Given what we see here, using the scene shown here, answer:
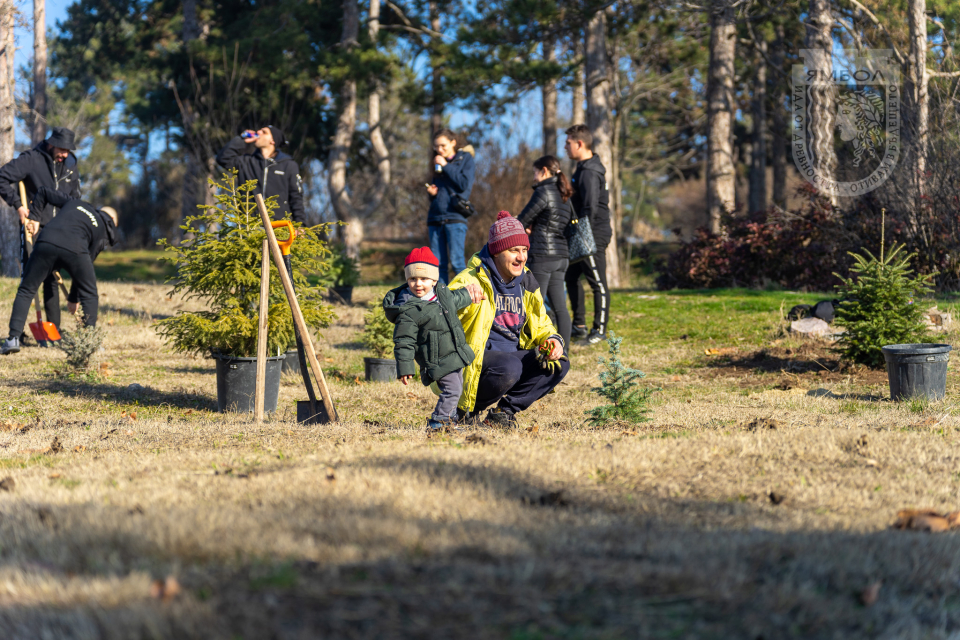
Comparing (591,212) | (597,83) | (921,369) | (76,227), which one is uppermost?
(597,83)

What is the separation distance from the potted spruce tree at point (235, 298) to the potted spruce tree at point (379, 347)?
1638 mm

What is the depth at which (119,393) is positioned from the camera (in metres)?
6.95

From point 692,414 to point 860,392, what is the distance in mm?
1752

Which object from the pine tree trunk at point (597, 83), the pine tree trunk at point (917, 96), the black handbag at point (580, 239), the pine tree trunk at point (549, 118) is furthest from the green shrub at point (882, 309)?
the pine tree trunk at point (549, 118)

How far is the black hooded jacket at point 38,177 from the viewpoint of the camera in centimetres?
843

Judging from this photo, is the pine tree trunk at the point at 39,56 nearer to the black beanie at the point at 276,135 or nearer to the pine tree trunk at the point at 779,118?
the black beanie at the point at 276,135

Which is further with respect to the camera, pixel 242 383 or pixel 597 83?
pixel 597 83

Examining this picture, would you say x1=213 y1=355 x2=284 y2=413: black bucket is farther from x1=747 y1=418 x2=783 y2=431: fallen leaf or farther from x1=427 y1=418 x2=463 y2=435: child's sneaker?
x1=747 y1=418 x2=783 y2=431: fallen leaf

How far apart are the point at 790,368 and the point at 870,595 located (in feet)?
17.8

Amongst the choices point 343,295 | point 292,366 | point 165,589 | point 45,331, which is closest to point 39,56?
point 343,295

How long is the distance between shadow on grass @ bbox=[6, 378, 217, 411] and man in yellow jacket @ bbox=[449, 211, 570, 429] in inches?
97.9

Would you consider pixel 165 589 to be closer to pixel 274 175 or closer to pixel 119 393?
pixel 119 393

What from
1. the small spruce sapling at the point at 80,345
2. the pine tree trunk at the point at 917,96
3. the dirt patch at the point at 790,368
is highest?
the pine tree trunk at the point at 917,96

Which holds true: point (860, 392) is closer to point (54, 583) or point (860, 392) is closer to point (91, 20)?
point (54, 583)
